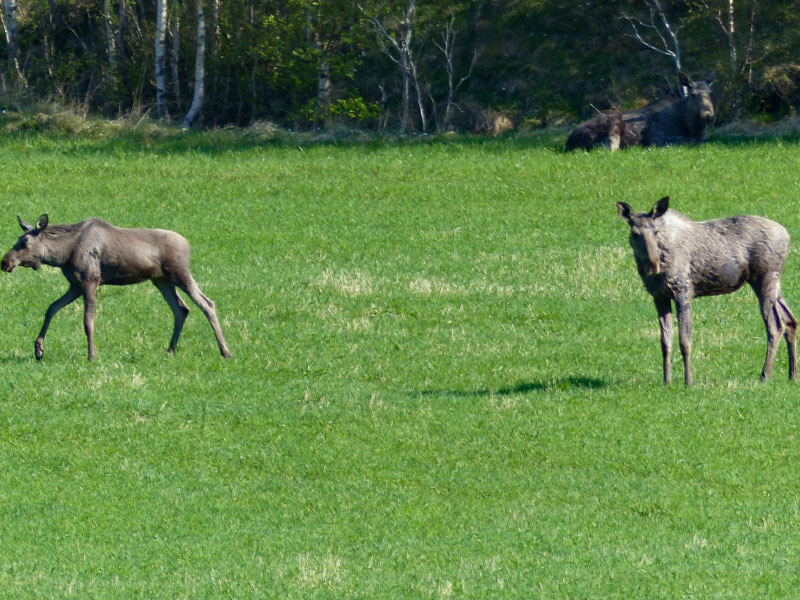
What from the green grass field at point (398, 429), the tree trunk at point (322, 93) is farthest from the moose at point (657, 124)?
the tree trunk at point (322, 93)

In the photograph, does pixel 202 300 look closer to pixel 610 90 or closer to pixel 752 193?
pixel 752 193

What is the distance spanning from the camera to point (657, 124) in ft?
109

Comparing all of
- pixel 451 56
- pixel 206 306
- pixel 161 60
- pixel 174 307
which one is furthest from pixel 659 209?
pixel 451 56

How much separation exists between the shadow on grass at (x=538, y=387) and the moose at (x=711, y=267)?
36.8 inches

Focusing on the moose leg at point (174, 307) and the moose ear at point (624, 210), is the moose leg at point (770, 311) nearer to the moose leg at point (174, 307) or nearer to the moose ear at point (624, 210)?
the moose ear at point (624, 210)

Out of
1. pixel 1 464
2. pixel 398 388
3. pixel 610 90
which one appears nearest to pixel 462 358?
pixel 398 388

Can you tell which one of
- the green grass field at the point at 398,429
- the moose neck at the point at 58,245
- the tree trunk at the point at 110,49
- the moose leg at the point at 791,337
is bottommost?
the green grass field at the point at 398,429

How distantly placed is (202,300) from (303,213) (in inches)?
429

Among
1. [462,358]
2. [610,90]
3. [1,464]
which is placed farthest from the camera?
[610,90]

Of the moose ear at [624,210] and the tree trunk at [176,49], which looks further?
the tree trunk at [176,49]

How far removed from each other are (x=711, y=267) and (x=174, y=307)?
7366mm

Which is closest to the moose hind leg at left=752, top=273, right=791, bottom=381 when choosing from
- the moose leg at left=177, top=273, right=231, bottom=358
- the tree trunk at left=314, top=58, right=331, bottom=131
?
the moose leg at left=177, top=273, right=231, bottom=358

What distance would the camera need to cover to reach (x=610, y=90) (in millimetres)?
40031

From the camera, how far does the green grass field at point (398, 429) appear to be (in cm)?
977
